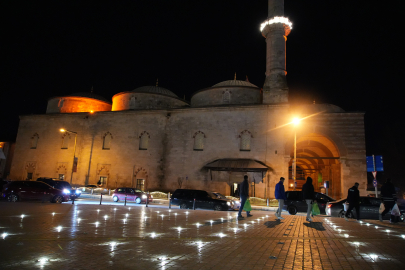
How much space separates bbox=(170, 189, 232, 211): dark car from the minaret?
13.6m

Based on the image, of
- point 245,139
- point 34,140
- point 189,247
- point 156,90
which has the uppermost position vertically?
point 156,90

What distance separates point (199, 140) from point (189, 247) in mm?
22966

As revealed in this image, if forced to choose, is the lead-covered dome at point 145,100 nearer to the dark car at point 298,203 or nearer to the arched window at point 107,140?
the arched window at point 107,140

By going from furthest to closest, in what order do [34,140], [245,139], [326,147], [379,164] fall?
[34,140], [326,147], [245,139], [379,164]

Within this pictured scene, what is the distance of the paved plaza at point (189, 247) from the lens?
16.0ft

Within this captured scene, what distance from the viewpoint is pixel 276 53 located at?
28.1 metres

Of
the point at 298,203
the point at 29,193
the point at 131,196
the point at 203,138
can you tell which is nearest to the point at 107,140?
the point at 203,138

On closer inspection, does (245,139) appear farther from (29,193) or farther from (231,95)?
(29,193)

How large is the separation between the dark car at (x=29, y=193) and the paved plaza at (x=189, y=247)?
337 inches

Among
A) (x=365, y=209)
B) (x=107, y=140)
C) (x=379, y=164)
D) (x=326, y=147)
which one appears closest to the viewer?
(x=365, y=209)

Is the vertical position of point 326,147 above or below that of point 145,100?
below

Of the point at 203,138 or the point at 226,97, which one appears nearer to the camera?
the point at 203,138

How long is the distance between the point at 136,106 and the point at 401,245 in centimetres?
3029

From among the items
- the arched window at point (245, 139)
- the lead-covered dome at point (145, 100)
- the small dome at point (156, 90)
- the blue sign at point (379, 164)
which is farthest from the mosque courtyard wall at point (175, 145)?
the blue sign at point (379, 164)
